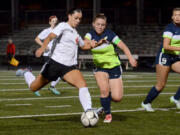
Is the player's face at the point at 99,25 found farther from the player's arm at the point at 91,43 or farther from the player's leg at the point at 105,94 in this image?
the player's leg at the point at 105,94

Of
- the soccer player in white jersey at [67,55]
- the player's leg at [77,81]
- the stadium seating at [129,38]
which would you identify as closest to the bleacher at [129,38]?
the stadium seating at [129,38]

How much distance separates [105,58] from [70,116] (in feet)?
4.34

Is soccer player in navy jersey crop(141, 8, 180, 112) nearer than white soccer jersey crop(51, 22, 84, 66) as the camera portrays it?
No

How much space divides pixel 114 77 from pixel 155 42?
24287 millimetres

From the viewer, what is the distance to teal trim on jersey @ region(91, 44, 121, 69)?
9383 millimetres

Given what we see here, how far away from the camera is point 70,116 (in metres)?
9.90

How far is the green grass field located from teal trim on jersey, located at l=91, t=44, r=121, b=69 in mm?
967

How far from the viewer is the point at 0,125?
8719mm

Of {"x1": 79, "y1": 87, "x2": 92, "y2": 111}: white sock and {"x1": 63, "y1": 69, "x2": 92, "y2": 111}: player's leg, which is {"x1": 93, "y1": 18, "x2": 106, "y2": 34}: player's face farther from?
{"x1": 79, "y1": 87, "x2": 92, "y2": 111}: white sock

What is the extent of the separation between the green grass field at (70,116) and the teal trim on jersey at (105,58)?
0.97 m

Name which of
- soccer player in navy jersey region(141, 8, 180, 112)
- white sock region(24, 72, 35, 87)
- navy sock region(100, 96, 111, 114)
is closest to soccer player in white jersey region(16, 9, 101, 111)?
navy sock region(100, 96, 111, 114)

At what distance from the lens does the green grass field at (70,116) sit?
8.23m

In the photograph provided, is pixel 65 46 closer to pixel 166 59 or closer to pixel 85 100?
pixel 85 100

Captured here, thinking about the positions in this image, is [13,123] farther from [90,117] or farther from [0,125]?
[90,117]
